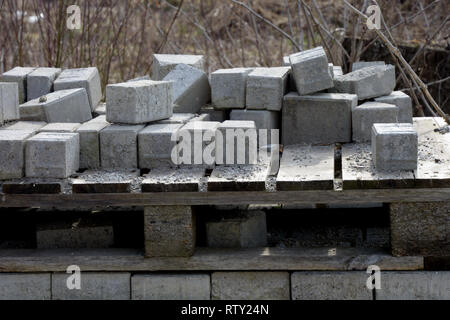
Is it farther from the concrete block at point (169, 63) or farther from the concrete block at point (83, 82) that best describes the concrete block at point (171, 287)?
the concrete block at point (169, 63)

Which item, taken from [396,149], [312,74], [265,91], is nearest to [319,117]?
[312,74]

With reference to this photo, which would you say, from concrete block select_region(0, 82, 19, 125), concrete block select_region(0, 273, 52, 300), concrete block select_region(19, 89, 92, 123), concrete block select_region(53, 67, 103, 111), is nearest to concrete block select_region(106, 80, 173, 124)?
concrete block select_region(19, 89, 92, 123)

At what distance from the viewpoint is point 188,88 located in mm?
5262

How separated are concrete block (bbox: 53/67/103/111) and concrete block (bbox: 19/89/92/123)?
209 millimetres

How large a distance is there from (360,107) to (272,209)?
901mm

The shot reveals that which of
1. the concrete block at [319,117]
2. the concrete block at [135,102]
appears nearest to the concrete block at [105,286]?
the concrete block at [135,102]

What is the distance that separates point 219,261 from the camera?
429 cm

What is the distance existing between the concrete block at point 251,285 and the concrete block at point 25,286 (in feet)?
3.04

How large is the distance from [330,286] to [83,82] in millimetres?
2207

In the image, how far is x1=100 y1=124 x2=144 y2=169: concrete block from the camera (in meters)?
4.54

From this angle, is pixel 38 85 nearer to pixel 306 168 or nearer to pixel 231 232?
pixel 231 232

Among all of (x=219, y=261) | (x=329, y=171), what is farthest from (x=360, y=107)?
(x=219, y=261)
